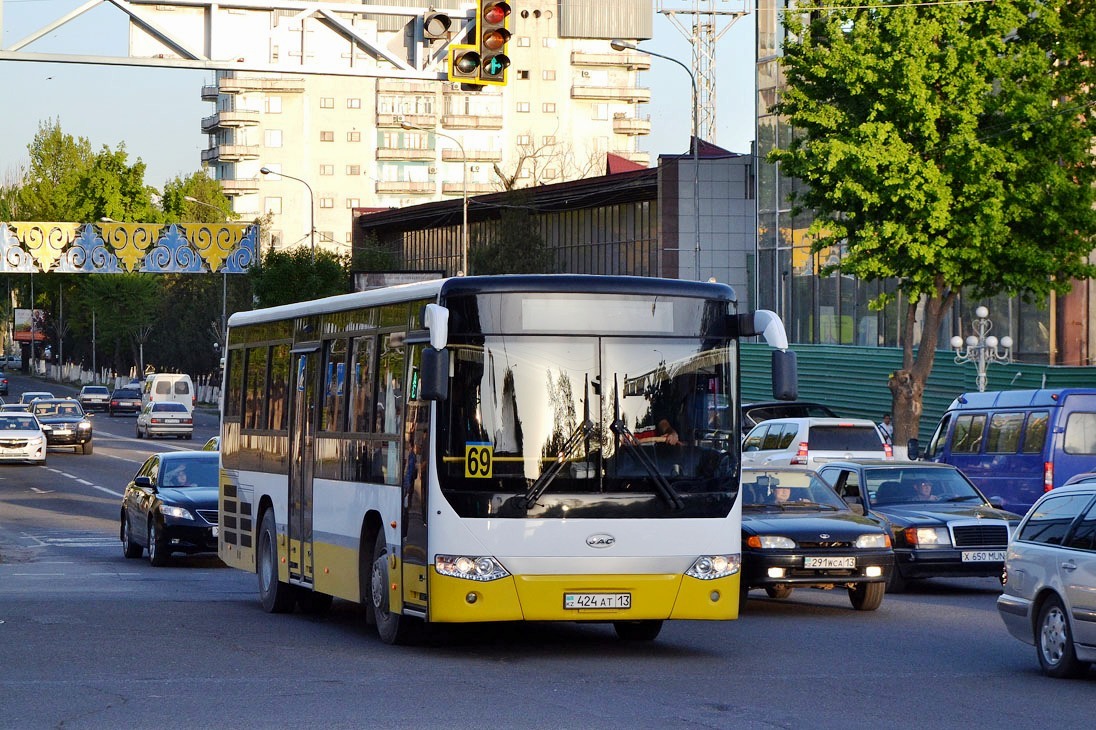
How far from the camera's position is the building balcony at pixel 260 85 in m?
134

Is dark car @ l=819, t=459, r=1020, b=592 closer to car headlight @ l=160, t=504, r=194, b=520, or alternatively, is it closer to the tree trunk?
car headlight @ l=160, t=504, r=194, b=520

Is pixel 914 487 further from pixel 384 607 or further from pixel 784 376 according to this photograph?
pixel 384 607

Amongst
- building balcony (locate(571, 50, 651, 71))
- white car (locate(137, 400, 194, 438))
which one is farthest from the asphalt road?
building balcony (locate(571, 50, 651, 71))

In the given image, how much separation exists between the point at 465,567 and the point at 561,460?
3.25 feet

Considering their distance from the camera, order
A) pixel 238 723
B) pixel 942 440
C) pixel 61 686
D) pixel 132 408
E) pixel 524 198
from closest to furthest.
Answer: pixel 238 723
pixel 61 686
pixel 942 440
pixel 524 198
pixel 132 408

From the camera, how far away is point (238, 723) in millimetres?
10164

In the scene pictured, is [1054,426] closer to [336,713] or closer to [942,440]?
[942,440]

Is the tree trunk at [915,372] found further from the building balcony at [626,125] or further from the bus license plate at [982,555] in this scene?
the building balcony at [626,125]

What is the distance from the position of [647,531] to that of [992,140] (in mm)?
22405

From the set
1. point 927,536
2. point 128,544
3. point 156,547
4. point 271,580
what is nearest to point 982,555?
point 927,536

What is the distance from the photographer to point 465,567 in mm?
13008

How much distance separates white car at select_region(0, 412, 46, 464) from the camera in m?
52.4

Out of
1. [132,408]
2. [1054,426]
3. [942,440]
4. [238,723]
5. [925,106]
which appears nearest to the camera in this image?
[238,723]

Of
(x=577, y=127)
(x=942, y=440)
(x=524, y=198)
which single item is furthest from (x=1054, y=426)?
(x=577, y=127)
